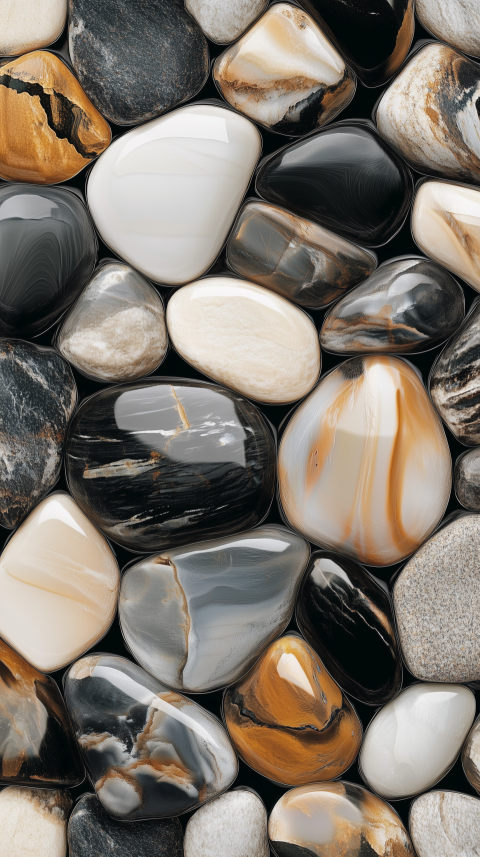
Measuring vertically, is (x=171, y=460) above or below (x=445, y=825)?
above

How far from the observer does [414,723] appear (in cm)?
51

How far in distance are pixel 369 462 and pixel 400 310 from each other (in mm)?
140

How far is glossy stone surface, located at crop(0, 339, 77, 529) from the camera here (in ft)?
1.66

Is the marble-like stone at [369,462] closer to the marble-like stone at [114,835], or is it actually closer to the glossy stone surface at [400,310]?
the glossy stone surface at [400,310]

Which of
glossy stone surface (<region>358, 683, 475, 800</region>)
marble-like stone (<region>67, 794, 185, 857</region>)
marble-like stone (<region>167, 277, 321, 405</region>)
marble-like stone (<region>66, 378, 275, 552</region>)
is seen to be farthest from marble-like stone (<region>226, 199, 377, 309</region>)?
marble-like stone (<region>67, 794, 185, 857</region>)

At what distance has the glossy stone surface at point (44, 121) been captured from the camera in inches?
19.4

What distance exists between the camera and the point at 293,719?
1.66ft

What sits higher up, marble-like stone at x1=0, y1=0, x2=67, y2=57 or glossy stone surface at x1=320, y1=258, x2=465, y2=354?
marble-like stone at x1=0, y1=0, x2=67, y2=57

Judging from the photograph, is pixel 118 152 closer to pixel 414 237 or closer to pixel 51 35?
pixel 51 35

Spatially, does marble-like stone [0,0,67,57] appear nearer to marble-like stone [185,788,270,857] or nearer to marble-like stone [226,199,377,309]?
marble-like stone [226,199,377,309]

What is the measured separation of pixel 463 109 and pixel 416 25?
11cm

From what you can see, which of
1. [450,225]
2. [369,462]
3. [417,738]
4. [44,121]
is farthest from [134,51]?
[417,738]

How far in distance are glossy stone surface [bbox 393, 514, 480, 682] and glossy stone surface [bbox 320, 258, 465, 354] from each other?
0.18 meters

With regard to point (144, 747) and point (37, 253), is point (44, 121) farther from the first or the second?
point (144, 747)
